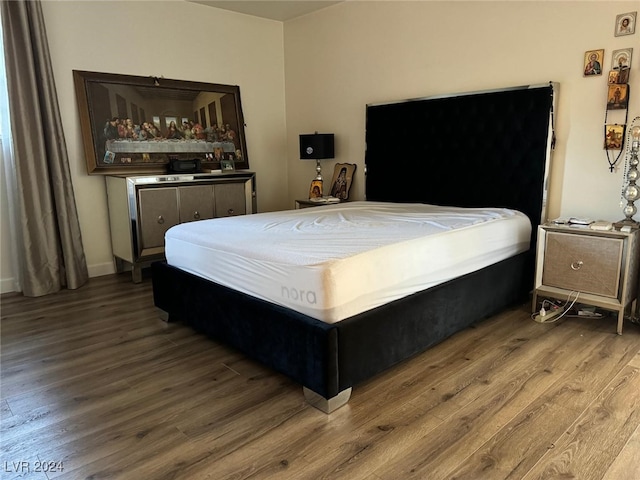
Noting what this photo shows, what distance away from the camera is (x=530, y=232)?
321 cm

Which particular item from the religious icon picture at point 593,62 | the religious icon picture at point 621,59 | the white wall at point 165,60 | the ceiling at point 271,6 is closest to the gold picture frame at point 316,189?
the white wall at point 165,60

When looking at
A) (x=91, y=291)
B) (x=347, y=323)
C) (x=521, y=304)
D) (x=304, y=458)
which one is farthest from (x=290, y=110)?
(x=304, y=458)

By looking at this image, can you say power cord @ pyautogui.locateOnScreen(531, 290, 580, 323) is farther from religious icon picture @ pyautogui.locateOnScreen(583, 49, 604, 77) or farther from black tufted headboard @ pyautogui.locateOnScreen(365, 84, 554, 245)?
religious icon picture @ pyautogui.locateOnScreen(583, 49, 604, 77)

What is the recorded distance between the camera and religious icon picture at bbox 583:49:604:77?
115 inches

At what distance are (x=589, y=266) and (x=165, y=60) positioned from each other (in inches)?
154

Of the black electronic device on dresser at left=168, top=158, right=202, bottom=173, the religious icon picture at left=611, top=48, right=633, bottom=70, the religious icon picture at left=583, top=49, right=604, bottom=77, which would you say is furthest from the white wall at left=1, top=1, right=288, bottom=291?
the religious icon picture at left=611, top=48, right=633, bottom=70

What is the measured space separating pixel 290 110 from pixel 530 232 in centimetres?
309

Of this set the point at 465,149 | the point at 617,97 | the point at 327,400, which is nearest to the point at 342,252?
the point at 327,400

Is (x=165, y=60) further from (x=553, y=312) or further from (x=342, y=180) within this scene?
(x=553, y=312)

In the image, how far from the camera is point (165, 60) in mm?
4289

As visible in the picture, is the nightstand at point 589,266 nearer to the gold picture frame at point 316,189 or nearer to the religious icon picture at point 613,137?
the religious icon picture at point 613,137

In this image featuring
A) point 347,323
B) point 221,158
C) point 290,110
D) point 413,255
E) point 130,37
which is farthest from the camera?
point 290,110

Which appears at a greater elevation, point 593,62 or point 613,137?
point 593,62

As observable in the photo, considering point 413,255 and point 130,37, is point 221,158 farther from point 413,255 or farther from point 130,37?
point 413,255
